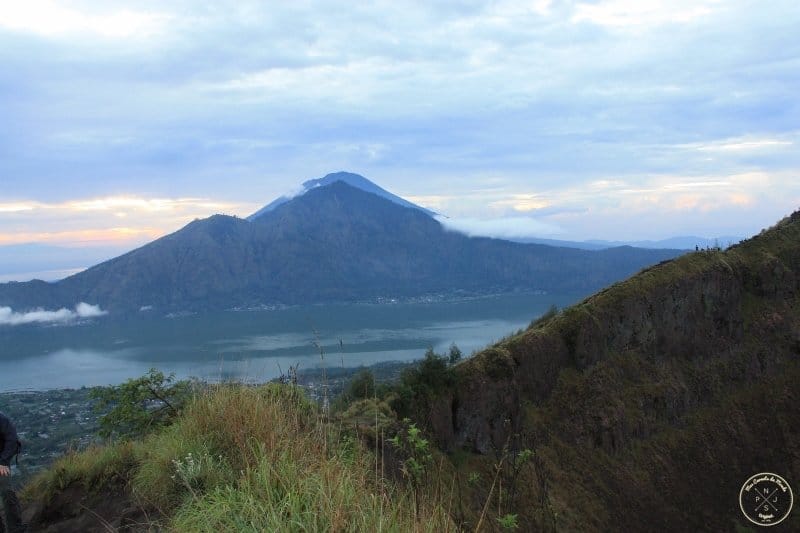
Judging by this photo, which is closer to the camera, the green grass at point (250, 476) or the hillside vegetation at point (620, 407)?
the green grass at point (250, 476)

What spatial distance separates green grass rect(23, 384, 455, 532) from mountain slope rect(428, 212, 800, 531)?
16.3 m

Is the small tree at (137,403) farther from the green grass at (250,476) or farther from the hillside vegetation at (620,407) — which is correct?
the green grass at (250,476)

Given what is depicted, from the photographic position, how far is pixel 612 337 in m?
33.8

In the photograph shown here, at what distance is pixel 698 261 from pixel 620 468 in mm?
16449

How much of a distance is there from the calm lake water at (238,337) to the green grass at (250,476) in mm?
54406

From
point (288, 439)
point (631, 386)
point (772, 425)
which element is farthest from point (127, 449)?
point (772, 425)

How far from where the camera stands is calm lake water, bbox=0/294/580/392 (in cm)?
8512

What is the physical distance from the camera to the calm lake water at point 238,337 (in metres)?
85.1

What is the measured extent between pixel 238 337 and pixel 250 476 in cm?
12431

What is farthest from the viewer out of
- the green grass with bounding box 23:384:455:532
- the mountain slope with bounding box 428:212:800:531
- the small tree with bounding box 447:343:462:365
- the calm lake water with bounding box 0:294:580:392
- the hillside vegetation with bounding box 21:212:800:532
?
the calm lake water with bounding box 0:294:580:392

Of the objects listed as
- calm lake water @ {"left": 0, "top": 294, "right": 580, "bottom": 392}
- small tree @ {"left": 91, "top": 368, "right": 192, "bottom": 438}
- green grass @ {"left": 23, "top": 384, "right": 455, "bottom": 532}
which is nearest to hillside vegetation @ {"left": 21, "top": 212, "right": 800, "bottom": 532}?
green grass @ {"left": 23, "top": 384, "right": 455, "bottom": 532}

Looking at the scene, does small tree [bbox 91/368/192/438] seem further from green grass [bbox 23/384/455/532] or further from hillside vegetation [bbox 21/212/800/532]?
green grass [bbox 23/384/455/532]

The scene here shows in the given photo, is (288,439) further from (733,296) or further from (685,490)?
(733,296)

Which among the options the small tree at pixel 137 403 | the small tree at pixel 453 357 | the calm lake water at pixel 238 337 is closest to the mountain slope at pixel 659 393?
the small tree at pixel 453 357
